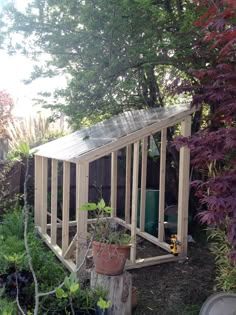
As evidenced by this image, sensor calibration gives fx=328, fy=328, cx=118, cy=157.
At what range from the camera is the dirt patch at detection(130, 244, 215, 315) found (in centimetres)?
316

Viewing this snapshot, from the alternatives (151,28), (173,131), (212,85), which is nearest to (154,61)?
(151,28)

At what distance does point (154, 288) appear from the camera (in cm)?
358

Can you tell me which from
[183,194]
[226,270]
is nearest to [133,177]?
[183,194]

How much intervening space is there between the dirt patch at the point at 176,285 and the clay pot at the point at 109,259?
50cm

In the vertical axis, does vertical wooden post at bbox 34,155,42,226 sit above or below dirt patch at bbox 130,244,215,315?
above

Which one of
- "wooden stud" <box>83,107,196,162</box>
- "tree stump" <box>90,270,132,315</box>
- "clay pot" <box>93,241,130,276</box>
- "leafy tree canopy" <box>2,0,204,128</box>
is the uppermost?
"leafy tree canopy" <box>2,0,204,128</box>

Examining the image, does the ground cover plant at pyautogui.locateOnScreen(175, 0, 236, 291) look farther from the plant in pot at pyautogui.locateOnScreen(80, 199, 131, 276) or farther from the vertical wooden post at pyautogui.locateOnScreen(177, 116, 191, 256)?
the plant in pot at pyautogui.locateOnScreen(80, 199, 131, 276)

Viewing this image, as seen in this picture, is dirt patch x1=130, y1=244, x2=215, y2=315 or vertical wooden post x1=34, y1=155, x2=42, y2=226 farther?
vertical wooden post x1=34, y1=155, x2=42, y2=226

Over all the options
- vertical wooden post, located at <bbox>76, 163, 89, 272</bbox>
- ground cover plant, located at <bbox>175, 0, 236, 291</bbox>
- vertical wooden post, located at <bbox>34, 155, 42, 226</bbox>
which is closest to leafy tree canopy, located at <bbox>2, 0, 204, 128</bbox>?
ground cover plant, located at <bbox>175, 0, 236, 291</bbox>

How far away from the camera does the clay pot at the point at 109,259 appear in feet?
9.67

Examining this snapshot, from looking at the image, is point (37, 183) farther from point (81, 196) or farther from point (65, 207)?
point (81, 196)

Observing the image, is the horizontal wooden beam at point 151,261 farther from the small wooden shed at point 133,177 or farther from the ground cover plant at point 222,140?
the ground cover plant at point 222,140

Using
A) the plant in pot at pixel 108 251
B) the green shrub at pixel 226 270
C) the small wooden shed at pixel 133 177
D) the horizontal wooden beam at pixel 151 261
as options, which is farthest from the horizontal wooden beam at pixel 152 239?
the plant in pot at pixel 108 251

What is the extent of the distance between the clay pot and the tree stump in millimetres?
63
